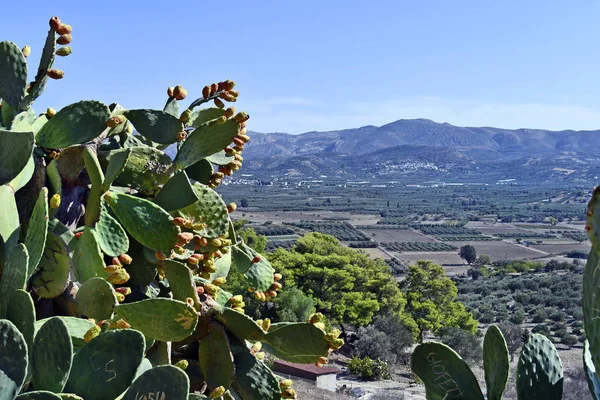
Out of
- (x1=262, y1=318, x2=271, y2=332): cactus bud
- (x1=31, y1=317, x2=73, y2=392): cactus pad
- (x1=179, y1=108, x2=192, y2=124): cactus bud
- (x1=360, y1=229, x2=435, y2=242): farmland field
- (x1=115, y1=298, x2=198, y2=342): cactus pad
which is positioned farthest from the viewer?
(x1=360, y1=229, x2=435, y2=242): farmland field

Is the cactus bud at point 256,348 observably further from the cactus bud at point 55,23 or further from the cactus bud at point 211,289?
the cactus bud at point 55,23

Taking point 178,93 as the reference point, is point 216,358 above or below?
below

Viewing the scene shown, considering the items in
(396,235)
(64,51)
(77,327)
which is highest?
(64,51)

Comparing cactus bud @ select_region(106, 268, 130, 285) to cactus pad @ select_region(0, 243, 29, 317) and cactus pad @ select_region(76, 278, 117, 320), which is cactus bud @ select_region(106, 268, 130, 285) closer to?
cactus pad @ select_region(76, 278, 117, 320)

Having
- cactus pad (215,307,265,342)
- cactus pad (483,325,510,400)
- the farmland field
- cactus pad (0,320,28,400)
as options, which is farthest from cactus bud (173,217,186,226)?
the farmland field

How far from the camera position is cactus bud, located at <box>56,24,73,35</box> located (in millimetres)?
1613

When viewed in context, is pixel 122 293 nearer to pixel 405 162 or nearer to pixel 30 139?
pixel 30 139

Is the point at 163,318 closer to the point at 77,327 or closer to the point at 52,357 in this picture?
the point at 77,327

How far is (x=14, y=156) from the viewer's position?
151 centimetres

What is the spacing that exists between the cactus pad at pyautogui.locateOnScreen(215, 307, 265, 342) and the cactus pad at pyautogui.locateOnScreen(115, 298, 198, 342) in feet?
0.61

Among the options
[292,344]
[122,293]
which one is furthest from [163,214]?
[292,344]

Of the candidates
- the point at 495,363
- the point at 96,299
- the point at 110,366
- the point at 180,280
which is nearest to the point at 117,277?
the point at 96,299

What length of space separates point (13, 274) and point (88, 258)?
0.67 ft

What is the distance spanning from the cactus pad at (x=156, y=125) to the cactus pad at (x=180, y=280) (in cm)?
40
